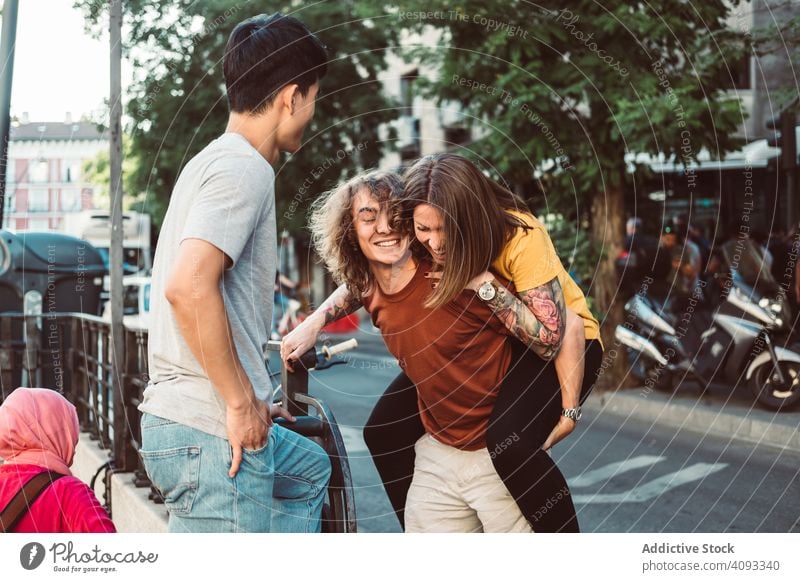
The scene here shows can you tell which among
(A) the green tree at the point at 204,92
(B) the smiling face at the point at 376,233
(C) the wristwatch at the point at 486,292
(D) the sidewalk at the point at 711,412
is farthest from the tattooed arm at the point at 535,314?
(D) the sidewalk at the point at 711,412

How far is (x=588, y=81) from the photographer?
719cm

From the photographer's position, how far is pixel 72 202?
13.3ft

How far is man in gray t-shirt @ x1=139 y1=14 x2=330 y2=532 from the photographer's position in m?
2.09

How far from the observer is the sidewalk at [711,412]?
6.18 m

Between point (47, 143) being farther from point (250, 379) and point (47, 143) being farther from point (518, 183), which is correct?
point (518, 183)

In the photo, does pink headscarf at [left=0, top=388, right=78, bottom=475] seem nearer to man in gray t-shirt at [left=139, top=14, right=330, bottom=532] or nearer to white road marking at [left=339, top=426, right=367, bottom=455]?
man in gray t-shirt at [left=139, top=14, right=330, bottom=532]

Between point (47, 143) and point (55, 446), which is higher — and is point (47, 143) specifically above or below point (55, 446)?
above

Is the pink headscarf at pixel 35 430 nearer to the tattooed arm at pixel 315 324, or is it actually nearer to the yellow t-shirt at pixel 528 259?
the tattooed arm at pixel 315 324

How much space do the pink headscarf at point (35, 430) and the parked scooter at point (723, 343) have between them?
4.39 meters

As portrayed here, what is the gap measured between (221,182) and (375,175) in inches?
26.5

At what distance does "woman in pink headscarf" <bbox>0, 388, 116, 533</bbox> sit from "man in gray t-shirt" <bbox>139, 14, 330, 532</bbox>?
51 centimetres

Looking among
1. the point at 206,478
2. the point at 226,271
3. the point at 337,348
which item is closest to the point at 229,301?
the point at 226,271
